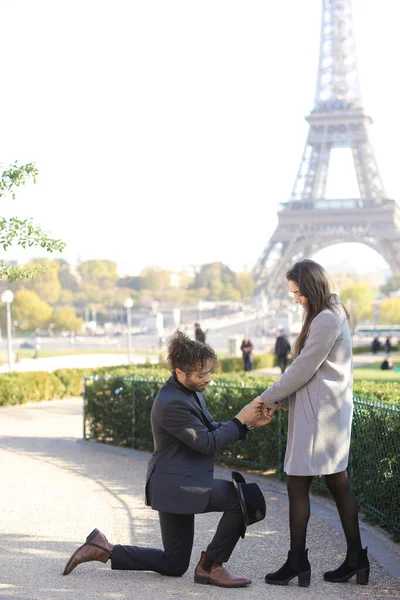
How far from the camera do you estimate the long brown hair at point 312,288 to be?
209 inches

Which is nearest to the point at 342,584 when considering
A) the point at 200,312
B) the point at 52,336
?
the point at 52,336

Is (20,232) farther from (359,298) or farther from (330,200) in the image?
(359,298)

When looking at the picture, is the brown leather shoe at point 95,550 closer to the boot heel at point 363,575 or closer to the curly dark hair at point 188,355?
the curly dark hair at point 188,355

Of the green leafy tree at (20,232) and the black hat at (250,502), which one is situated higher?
the green leafy tree at (20,232)

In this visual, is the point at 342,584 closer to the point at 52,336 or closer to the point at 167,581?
the point at 167,581

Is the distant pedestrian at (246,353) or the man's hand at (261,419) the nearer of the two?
the man's hand at (261,419)

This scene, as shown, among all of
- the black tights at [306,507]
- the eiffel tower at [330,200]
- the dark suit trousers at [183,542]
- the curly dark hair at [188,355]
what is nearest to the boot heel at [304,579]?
the black tights at [306,507]

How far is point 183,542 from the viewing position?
5.31 metres

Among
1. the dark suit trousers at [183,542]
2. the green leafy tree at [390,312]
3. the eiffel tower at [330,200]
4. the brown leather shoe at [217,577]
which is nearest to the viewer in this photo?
the dark suit trousers at [183,542]

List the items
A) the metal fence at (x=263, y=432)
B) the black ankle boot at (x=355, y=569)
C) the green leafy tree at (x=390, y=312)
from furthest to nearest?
1. the green leafy tree at (x=390, y=312)
2. the metal fence at (x=263, y=432)
3. the black ankle boot at (x=355, y=569)

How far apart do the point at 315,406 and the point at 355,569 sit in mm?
1039

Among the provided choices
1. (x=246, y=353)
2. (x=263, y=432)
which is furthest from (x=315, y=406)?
(x=246, y=353)

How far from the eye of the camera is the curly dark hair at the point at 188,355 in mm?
5105

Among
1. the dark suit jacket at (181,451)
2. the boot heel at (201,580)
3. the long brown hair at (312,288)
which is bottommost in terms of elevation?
the boot heel at (201,580)
